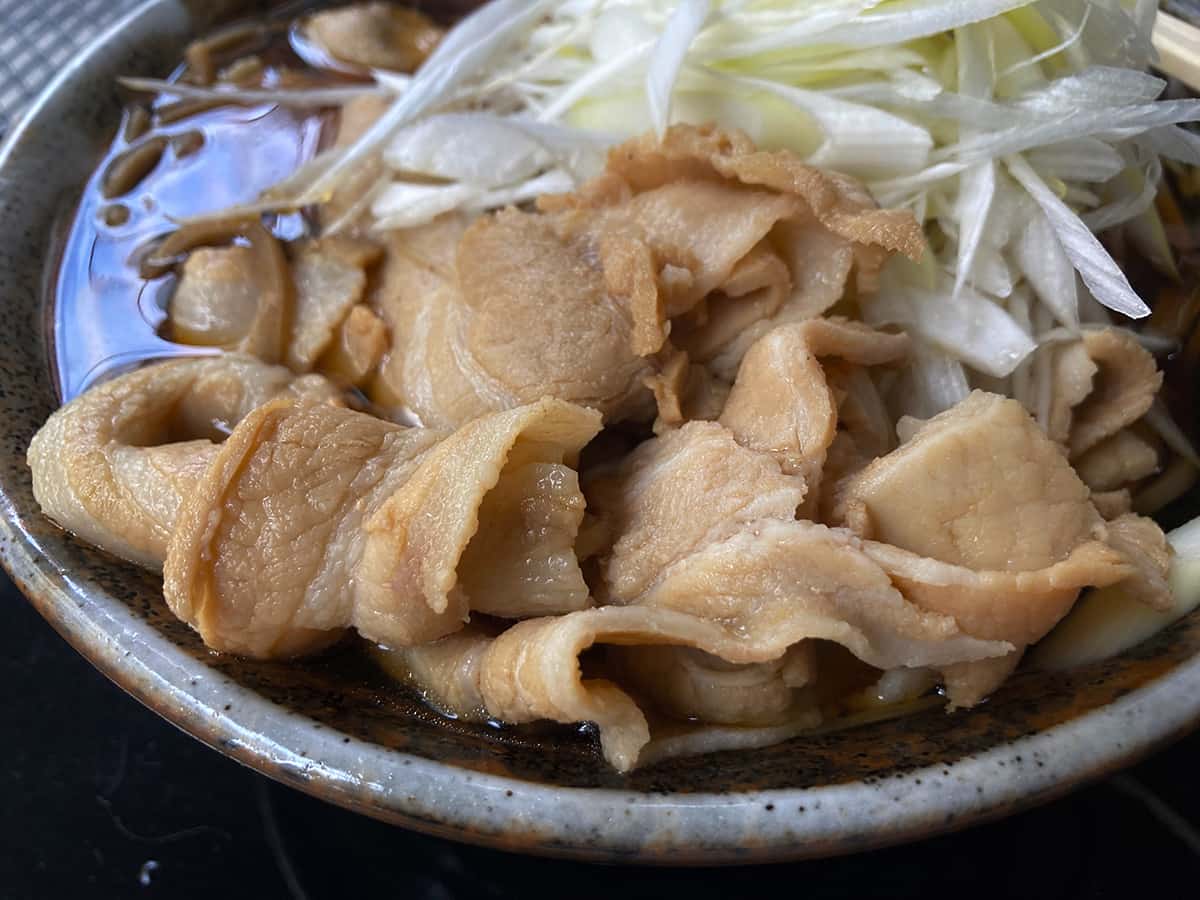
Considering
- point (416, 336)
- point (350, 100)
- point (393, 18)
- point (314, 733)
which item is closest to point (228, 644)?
point (314, 733)

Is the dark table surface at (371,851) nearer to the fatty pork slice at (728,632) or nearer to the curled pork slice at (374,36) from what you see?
the fatty pork slice at (728,632)

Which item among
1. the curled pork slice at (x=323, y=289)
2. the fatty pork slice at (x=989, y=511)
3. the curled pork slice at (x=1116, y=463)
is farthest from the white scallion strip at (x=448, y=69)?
the curled pork slice at (x=1116, y=463)

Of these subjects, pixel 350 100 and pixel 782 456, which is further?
pixel 350 100

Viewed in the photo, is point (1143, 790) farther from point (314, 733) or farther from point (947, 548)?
point (314, 733)

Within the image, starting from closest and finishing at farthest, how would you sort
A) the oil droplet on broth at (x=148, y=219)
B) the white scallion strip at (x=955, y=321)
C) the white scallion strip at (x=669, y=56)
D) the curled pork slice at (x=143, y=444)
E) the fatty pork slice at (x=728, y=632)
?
the fatty pork slice at (x=728, y=632)
the curled pork slice at (x=143, y=444)
the white scallion strip at (x=955, y=321)
the white scallion strip at (x=669, y=56)
the oil droplet on broth at (x=148, y=219)

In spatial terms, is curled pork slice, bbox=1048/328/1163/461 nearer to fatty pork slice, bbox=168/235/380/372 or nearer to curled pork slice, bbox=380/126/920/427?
curled pork slice, bbox=380/126/920/427
